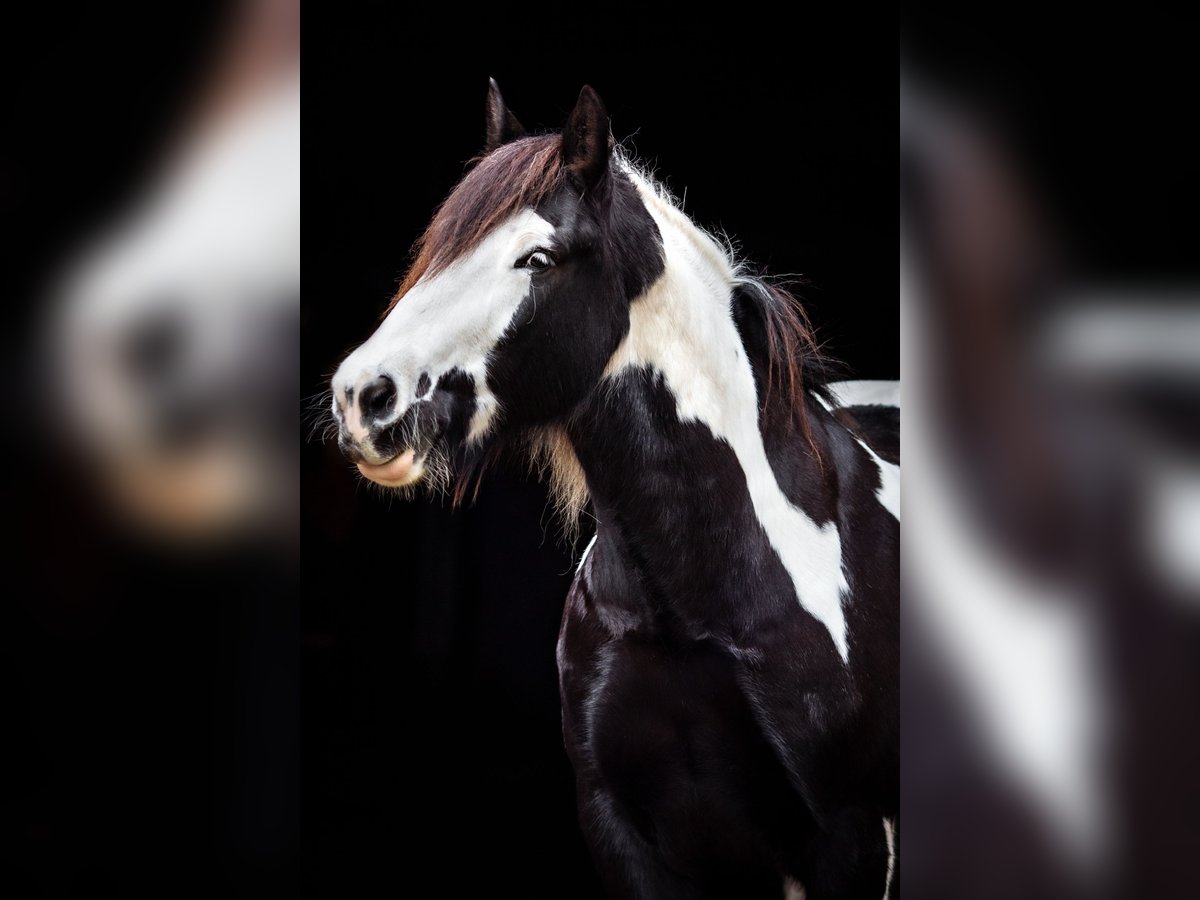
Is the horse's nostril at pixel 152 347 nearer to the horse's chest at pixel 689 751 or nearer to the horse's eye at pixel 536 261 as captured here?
the horse's eye at pixel 536 261

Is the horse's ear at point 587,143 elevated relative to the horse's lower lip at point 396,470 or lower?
elevated

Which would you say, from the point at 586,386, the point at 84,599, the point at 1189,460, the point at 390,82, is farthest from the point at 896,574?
the point at 84,599

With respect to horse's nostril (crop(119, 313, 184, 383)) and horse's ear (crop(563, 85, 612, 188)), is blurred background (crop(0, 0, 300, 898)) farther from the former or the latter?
horse's ear (crop(563, 85, 612, 188))

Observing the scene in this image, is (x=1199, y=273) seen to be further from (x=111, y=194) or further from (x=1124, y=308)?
(x=111, y=194)

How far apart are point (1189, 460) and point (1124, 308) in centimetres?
24

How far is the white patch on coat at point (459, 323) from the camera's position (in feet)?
3.99

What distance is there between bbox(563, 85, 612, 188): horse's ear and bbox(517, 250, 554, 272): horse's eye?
115 millimetres

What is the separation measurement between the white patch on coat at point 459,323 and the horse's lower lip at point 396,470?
2.3 inches

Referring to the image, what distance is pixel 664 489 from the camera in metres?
1.34

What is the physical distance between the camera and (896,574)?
1505 mm

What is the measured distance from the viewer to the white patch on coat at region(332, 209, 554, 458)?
3.99 feet

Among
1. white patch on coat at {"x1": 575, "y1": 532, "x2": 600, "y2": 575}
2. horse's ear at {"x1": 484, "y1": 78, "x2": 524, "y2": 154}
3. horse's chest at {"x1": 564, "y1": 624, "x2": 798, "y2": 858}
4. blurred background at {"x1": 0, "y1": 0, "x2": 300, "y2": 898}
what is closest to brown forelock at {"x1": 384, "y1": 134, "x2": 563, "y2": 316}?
horse's ear at {"x1": 484, "y1": 78, "x2": 524, "y2": 154}

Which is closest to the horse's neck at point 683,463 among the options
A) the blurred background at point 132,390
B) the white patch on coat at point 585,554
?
the white patch on coat at point 585,554

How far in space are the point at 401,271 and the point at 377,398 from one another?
15.5 inches
